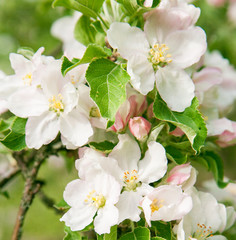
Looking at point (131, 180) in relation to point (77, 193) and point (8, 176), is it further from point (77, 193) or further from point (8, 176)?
point (8, 176)

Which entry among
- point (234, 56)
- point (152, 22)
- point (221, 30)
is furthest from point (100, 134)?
point (221, 30)

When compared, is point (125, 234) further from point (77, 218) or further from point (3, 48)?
point (3, 48)

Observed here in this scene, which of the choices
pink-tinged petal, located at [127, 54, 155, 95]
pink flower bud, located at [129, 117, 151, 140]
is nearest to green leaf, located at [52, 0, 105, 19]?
pink-tinged petal, located at [127, 54, 155, 95]

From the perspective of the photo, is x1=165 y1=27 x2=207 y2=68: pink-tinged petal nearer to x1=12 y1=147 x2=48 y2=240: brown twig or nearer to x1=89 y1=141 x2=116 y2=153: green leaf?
x1=89 y1=141 x2=116 y2=153: green leaf

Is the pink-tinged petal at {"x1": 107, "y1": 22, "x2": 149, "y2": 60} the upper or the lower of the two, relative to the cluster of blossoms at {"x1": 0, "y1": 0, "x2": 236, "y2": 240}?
upper

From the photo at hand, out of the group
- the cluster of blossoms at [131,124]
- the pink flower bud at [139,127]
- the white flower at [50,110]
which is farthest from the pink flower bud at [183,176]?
the white flower at [50,110]

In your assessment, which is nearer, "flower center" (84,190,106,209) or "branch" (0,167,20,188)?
"flower center" (84,190,106,209)

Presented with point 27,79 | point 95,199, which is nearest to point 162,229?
point 95,199
